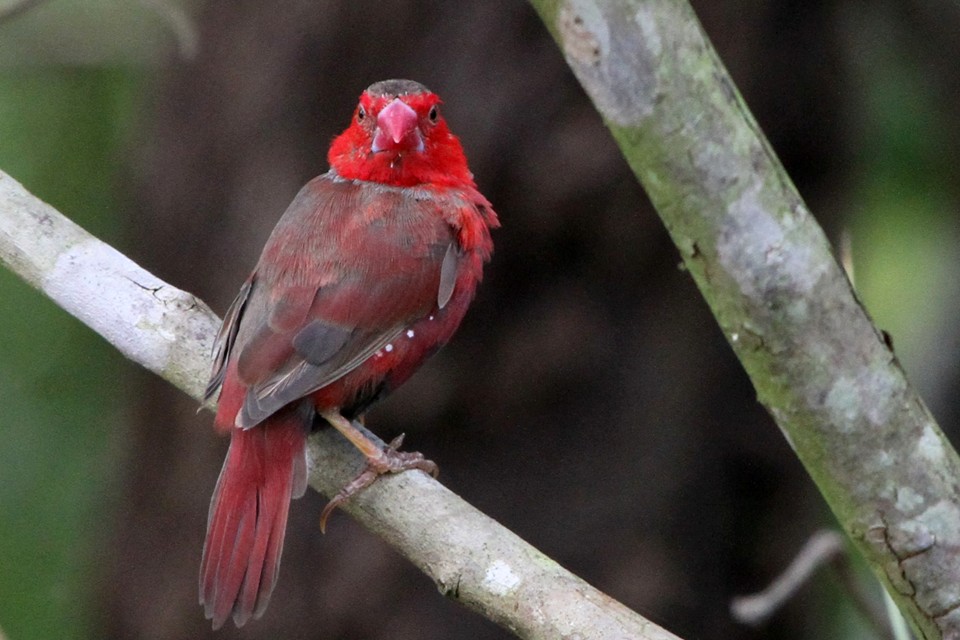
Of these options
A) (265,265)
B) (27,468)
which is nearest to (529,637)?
(265,265)

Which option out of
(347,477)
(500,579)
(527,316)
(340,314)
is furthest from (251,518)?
(527,316)

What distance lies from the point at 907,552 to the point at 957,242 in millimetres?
3200

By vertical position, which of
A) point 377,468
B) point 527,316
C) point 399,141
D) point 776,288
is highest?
point 399,141

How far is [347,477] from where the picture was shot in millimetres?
3105

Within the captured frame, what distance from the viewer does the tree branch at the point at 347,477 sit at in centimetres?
249

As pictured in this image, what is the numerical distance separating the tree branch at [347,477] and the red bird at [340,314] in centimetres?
9

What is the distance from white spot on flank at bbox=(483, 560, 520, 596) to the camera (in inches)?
99.9

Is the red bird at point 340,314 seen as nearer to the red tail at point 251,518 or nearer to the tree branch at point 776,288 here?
the red tail at point 251,518

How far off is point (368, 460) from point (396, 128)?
962mm

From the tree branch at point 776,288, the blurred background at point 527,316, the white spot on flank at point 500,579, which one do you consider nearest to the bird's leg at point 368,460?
the white spot on flank at point 500,579

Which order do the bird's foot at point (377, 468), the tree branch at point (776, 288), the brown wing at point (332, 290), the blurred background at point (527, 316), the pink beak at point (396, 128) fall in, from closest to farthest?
the tree branch at point (776, 288) < the bird's foot at point (377, 468) < the brown wing at point (332, 290) < the pink beak at point (396, 128) < the blurred background at point (527, 316)

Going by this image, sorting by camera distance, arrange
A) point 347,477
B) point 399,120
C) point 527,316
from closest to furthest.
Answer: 1. point 347,477
2. point 399,120
3. point 527,316

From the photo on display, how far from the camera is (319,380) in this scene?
3031mm

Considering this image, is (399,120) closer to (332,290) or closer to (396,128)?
(396,128)
